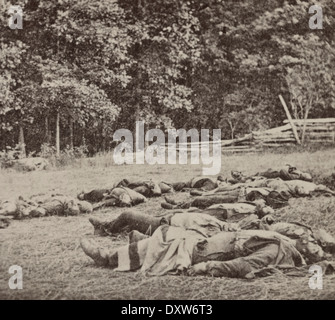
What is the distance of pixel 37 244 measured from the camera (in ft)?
19.5

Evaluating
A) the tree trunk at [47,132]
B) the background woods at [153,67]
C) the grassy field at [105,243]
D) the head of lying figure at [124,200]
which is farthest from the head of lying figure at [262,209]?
the tree trunk at [47,132]

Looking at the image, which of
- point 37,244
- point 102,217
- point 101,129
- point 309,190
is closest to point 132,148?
point 101,129

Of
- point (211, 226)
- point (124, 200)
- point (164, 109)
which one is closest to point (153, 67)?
point (164, 109)

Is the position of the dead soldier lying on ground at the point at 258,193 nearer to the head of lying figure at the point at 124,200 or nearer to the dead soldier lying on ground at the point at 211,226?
the dead soldier lying on ground at the point at 211,226

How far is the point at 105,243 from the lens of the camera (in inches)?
234

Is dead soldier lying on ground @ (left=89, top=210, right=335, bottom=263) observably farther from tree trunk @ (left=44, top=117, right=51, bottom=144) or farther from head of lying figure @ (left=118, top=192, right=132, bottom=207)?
tree trunk @ (left=44, top=117, right=51, bottom=144)

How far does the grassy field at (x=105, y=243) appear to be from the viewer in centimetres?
560

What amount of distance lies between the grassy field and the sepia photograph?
0.08ft

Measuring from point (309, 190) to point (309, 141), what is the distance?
2.19 ft

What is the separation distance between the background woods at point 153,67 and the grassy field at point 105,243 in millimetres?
393

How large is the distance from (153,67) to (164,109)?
505 millimetres

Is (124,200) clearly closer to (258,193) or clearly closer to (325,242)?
(258,193)

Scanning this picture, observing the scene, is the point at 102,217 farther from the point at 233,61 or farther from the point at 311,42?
the point at 311,42

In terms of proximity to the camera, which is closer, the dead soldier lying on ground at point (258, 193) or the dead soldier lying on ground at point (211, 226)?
the dead soldier lying on ground at point (211, 226)
